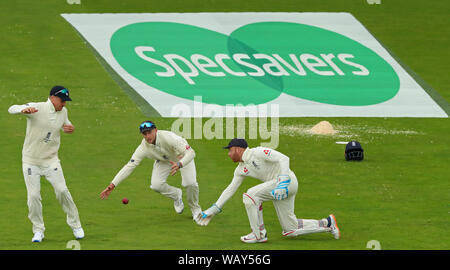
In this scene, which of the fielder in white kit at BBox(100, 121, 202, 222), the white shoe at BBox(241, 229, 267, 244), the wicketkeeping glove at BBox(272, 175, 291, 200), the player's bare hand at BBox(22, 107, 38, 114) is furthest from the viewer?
the fielder in white kit at BBox(100, 121, 202, 222)

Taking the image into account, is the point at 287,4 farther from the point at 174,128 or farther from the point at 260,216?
the point at 260,216

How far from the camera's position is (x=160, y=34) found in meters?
34.8

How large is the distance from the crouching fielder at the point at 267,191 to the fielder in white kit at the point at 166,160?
4.25 ft

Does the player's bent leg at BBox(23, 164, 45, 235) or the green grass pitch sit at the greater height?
the player's bent leg at BBox(23, 164, 45, 235)

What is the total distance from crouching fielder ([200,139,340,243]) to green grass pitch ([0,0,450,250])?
0.85 ft

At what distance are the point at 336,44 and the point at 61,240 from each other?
65.4ft

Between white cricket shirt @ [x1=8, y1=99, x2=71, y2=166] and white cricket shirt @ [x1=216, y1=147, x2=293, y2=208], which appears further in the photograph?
white cricket shirt @ [x1=216, y1=147, x2=293, y2=208]

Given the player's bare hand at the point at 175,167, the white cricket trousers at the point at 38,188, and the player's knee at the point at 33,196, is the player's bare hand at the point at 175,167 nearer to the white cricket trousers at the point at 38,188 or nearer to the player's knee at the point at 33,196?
the white cricket trousers at the point at 38,188

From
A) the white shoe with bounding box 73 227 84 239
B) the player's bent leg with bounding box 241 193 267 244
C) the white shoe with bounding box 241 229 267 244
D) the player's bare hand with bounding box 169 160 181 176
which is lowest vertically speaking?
the white shoe with bounding box 73 227 84 239

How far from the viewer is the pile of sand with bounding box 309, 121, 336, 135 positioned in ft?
90.7

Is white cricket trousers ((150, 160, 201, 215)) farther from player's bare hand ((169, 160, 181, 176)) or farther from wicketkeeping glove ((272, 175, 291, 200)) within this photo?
wicketkeeping glove ((272, 175, 291, 200))

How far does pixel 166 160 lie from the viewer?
18359mm

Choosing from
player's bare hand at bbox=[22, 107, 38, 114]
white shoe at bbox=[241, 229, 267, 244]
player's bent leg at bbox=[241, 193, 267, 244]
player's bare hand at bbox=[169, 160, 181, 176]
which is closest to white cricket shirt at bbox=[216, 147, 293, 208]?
player's bent leg at bbox=[241, 193, 267, 244]

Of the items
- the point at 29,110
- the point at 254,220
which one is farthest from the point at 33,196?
the point at 254,220
